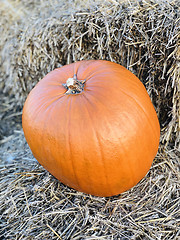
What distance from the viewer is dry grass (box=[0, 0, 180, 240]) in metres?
1.67

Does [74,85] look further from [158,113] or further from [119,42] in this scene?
[158,113]

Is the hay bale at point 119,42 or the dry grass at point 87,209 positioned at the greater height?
the hay bale at point 119,42

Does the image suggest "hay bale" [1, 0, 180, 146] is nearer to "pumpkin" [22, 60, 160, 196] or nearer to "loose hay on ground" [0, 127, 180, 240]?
"pumpkin" [22, 60, 160, 196]

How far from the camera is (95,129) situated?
1521 millimetres

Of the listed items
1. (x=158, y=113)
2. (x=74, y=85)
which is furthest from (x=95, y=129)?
(x=158, y=113)

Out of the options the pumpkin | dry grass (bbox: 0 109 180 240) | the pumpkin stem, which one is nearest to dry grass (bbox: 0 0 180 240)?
dry grass (bbox: 0 109 180 240)

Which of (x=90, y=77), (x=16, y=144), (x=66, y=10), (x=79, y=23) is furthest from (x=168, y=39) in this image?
(x=16, y=144)

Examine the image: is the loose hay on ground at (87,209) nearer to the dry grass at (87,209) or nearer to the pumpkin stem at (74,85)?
the dry grass at (87,209)

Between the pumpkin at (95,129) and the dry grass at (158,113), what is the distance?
22cm

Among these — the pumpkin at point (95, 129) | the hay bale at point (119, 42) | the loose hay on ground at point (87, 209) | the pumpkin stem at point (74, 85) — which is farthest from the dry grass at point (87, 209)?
Result: the pumpkin stem at point (74, 85)

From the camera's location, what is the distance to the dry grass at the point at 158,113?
167 cm

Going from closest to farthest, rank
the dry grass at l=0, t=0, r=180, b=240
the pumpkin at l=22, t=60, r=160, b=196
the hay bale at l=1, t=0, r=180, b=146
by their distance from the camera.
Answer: the pumpkin at l=22, t=60, r=160, b=196
the dry grass at l=0, t=0, r=180, b=240
the hay bale at l=1, t=0, r=180, b=146

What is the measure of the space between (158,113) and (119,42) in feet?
2.44

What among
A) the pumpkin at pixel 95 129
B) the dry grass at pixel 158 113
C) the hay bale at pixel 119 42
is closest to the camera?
the pumpkin at pixel 95 129
